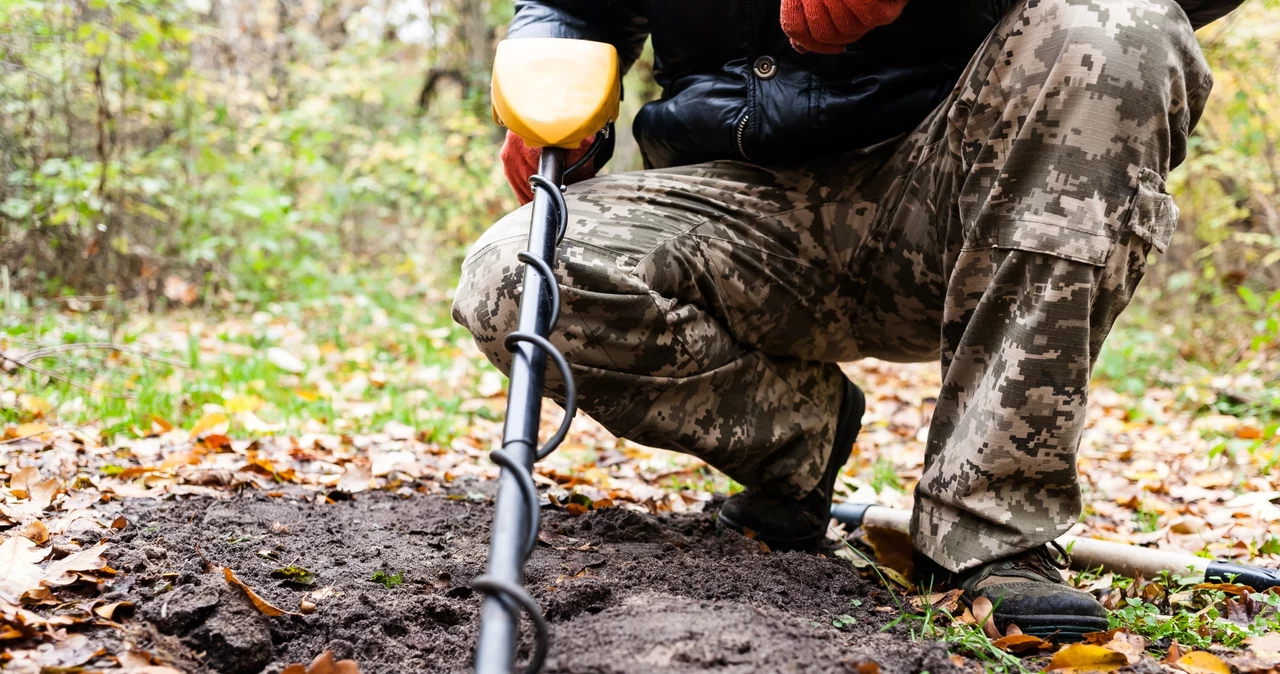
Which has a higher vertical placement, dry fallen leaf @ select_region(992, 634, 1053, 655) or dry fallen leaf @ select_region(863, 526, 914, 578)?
dry fallen leaf @ select_region(992, 634, 1053, 655)

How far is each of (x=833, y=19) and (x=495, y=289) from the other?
2.43 feet

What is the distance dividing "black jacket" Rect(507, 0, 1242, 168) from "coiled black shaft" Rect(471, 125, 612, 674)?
46cm

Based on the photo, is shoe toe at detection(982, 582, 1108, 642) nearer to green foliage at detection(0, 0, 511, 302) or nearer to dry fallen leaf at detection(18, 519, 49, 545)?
dry fallen leaf at detection(18, 519, 49, 545)

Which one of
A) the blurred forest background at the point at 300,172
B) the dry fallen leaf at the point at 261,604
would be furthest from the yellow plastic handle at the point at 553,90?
the blurred forest background at the point at 300,172

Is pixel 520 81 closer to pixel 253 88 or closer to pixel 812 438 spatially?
pixel 812 438

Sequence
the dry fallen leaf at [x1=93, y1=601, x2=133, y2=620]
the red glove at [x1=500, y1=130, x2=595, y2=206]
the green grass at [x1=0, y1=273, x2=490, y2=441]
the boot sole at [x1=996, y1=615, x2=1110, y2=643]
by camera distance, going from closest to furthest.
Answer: the dry fallen leaf at [x1=93, y1=601, x2=133, y2=620], the boot sole at [x1=996, y1=615, x2=1110, y2=643], the red glove at [x1=500, y1=130, x2=595, y2=206], the green grass at [x1=0, y1=273, x2=490, y2=441]

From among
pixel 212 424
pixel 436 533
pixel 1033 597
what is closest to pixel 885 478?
pixel 1033 597

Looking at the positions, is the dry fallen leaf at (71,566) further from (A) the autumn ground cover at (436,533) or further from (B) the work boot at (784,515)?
(B) the work boot at (784,515)

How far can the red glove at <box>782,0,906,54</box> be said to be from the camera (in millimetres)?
1443

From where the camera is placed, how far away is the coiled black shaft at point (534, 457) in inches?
37.5

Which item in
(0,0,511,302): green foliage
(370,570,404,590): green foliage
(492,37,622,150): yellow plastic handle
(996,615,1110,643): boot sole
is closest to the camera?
(996,615,1110,643): boot sole

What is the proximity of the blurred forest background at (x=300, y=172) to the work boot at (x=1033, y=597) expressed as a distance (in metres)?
2.61

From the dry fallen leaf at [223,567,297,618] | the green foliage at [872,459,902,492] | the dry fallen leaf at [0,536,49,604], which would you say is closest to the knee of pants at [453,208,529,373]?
the dry fallen leaf at [223,567,297,618]

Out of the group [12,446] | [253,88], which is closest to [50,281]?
[12,446]
